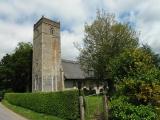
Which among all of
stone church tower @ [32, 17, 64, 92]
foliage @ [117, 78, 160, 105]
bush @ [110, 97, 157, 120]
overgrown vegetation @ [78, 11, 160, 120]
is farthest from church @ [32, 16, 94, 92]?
bush @ [110, 97, 157, 120]

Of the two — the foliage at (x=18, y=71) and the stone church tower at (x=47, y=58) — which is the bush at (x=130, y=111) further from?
the foliage at (x=18, y=71)

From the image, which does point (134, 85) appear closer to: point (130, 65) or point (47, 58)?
point (130, 65)

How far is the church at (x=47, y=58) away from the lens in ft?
158

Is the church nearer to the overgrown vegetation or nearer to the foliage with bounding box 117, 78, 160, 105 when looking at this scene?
the overgrown vegetation

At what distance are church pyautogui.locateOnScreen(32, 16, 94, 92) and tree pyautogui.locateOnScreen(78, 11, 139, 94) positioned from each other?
34.8 feet

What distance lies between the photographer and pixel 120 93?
16.0 meters

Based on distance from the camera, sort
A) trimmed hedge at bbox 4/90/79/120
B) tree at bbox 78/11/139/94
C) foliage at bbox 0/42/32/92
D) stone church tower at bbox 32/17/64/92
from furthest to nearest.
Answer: foliage at bbox 0/42/32/92 < stone church tower at bbox 32/17/64/92 < tree at bbox 78/11/139/94 < trimmed hedge at bbox 4/90/79/120

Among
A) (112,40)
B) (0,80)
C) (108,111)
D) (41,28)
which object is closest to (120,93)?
(108,111)

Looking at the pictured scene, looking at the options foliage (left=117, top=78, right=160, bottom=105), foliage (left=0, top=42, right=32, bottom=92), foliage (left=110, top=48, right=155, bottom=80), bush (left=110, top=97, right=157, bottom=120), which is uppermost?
foliage (left=0, top=42, right=32, bottom=92)

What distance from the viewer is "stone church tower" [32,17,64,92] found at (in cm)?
4822

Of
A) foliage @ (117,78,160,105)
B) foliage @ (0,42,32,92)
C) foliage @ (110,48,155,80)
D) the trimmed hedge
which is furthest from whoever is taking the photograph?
foliage @ (0,42,32,92)

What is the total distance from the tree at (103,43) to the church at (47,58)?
10.6 metres

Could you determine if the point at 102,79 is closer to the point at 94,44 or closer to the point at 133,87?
the point at 94,44

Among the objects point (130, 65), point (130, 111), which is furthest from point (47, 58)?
point (130, 111)
